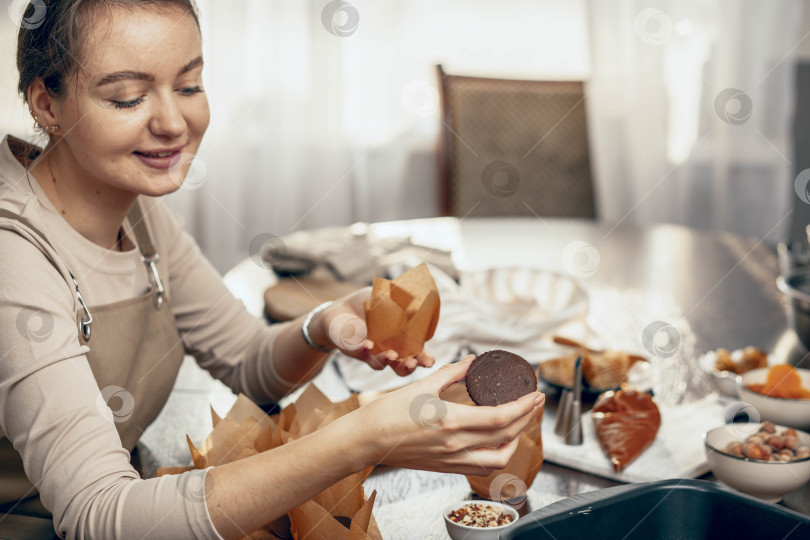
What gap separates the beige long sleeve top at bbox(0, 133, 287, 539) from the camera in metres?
0.83

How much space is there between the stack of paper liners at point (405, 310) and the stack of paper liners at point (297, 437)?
10 centimetres

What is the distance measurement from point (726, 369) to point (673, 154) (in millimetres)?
2749

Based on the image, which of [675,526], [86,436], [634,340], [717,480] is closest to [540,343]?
[634,340]

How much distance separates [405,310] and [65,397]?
424 mm

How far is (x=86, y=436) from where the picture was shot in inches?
34.1
